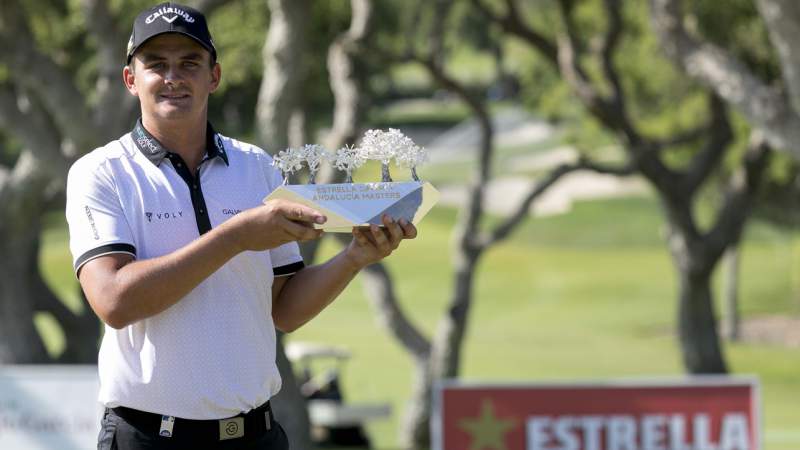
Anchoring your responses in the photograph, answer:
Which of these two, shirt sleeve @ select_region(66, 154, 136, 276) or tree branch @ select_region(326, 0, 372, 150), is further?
tree branch @ select_region(326, 0, 372, 150)

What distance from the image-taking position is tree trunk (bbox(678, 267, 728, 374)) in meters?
15.0

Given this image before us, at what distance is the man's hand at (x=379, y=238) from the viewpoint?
3.25 metres

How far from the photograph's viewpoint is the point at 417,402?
14.6 meters

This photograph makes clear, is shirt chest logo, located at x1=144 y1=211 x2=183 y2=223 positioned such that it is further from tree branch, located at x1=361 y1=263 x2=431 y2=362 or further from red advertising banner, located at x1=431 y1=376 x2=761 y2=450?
tree branch, located at x1=361 y1=263 x2=431 y2=362

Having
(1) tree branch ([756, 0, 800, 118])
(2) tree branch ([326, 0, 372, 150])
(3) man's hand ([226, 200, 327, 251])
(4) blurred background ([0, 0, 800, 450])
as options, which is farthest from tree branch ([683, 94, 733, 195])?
(3) man's hand ([226, 200, 327, 251])

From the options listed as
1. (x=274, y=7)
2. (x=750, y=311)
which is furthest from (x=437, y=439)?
(x=750, y=311)

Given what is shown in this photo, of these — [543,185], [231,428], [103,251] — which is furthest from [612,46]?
[103,251]

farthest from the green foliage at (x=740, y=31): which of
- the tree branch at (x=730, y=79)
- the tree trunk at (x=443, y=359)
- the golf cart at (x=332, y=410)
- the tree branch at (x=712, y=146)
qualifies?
the golf cart at (x=332, y=410)

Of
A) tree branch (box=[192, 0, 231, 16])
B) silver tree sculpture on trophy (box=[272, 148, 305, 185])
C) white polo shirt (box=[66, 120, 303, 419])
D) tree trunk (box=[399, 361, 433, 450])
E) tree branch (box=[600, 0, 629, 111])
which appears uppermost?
tree branch (box=[600, 0, 629, 111])

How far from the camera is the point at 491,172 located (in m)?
22.6

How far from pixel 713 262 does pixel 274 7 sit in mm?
5921

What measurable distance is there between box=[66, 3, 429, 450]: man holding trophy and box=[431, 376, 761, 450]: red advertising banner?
6.16m

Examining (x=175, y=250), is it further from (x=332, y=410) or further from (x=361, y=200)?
(x=332, y=410)

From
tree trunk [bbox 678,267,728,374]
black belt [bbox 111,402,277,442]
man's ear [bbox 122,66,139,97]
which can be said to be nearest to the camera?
black belt [bbox 111,402,277,442]
